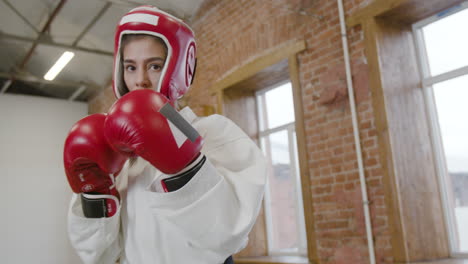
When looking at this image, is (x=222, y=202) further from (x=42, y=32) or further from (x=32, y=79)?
(x=32, y=79)

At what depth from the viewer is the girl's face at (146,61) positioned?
1290 millimetres

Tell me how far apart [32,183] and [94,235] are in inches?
271

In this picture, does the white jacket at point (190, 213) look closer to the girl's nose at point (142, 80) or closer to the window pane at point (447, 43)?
the girl's nose at point (142, 80)

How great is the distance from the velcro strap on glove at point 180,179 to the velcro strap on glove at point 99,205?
9.2 inches

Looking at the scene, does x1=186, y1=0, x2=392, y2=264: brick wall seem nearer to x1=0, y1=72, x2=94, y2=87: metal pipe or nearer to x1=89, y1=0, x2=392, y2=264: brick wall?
x1=89, y1=0, x2=392, y2=264: brick wall

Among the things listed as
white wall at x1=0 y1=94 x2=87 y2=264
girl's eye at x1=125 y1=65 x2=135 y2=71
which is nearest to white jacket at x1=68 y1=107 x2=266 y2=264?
girl's eye at x1=125 y1=65 x2=135 y2=71

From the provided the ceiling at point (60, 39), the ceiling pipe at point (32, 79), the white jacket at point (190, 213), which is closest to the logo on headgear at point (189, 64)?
the white jacket at point (190, 213)

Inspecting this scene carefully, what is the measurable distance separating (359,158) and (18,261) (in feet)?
20.5

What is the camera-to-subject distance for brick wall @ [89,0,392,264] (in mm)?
2812

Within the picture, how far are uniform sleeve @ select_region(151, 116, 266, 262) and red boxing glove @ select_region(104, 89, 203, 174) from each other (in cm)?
7

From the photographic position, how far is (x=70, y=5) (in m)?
5.00

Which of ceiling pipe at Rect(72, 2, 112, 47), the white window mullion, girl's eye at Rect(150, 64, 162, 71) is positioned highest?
ceiling pipe at Rect(72, 2, 112, 47)

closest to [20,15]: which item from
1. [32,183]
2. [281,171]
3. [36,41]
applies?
[36,41]

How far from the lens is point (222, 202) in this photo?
105 cm
